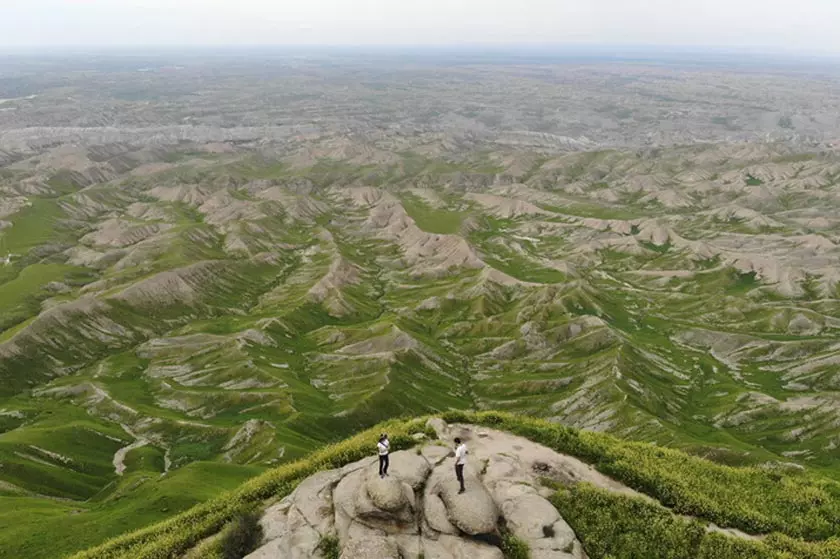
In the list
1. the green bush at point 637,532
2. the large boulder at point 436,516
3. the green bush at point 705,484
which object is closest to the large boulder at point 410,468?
the large boulder at point 436,516

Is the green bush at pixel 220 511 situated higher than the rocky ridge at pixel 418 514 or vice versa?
the rocky ridge at pixel 418 514

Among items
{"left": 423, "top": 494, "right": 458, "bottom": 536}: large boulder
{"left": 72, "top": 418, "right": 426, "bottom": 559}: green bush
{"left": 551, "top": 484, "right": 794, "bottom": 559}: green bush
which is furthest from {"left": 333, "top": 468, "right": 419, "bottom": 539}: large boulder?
{"left": 551, "top": 484, "right": 794, "bottom": 559}: green bush

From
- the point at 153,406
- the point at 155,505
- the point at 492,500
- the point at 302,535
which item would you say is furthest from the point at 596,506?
the point at 153,406

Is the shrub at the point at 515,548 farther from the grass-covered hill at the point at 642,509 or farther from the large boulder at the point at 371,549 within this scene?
the large boulder at the point at 371,549

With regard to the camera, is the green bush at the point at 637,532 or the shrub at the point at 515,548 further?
the green bush at the point at 637,532

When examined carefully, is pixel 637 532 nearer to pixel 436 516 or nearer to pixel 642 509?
pixel 642 509

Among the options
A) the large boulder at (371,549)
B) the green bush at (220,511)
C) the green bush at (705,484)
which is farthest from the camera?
the green bush at (705,484)

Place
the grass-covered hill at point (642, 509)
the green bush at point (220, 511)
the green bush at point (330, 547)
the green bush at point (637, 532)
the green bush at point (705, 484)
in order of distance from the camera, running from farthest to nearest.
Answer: the green bush at point (705, 484)
the green bush at point (220, 511)
the grass-covered hill at point (642, 509)
the green bush at point (637, 532)
the green bush at point (330, 547)

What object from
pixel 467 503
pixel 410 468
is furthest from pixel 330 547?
pixel 467 503
